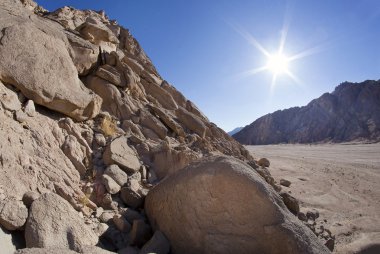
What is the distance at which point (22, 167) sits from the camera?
4.32 m

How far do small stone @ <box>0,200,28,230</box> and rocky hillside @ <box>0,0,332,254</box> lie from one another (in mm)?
11

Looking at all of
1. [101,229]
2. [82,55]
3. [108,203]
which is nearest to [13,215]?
[101,229]

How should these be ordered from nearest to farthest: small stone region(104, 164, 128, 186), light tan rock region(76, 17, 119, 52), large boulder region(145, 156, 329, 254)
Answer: large boulder region(145, 156, 329, 254)
small stone region(104, 164, 128, 186)
light tan rock region(76, 17, 119, 52)

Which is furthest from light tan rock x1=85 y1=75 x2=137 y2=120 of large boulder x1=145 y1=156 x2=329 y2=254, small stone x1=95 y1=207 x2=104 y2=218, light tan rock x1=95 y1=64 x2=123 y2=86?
large boulder x1=145 y1=156 x2=329 y2=254

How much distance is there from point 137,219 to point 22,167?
5.91 ft

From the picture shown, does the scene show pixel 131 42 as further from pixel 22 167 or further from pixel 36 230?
pixel 36 230

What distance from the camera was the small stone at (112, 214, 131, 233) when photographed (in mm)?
4727

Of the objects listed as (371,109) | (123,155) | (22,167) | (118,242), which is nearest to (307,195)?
(123,155)

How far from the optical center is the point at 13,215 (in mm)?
3518

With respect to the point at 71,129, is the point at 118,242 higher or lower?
lower

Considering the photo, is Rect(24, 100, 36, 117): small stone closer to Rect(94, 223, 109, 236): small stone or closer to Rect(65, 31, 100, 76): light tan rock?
Rect(94, 223, 109, 236): small stone

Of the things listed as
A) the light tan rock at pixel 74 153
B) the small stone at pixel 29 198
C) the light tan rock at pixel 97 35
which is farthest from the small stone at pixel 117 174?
the light tan rock at pixel 97 35

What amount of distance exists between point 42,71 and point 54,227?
3.08 metres

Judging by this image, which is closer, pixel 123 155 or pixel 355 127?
pixel 123 155
